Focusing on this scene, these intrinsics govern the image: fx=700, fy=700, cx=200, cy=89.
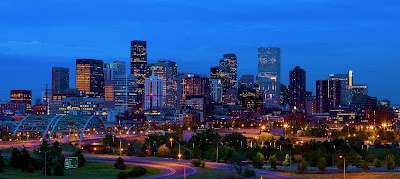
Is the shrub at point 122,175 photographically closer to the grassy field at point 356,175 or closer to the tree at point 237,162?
the tree at point 237,162

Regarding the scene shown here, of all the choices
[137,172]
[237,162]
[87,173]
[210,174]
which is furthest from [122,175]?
[237,162]

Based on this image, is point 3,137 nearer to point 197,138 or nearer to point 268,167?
point 197,138

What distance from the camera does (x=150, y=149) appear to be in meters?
146

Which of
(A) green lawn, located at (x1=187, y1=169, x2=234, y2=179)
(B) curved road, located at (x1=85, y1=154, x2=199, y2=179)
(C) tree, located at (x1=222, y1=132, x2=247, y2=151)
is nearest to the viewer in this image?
(A) green lawn, located at (x1=187, y1=169, x2=234, y2=179)

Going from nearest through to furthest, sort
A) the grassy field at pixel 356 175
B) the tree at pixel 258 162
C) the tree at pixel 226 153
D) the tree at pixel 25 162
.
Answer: the grassy field at pixel 356 175, the tree at pixel 25 162, the tree at pixel 258 162, the tree at pixel 226 153

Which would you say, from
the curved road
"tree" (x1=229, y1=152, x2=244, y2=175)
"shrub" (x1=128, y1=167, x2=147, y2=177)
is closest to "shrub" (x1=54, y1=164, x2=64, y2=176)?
"shrub" (x1=128, y1=167, x2=147, y2=177)

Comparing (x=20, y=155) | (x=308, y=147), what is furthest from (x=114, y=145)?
(x=20, y=155)

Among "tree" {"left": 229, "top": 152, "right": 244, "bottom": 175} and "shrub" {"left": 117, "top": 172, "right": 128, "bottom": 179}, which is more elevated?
"tree" {"left": 229, "top": 152, "right": 244, "bottom": 175}

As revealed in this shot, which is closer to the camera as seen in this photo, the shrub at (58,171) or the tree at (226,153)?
the shrub at (58,171)

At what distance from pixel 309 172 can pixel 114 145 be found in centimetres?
6937

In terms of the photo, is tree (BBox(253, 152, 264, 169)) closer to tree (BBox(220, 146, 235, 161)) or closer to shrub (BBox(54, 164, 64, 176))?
tree (BBox(220, 146, 235, 161))

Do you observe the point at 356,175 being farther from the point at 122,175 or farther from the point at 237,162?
the point at 122,175

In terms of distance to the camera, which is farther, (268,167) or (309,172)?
(268,167)

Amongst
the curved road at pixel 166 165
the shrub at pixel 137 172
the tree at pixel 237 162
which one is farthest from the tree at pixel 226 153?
the shrub at pixel 137 172
